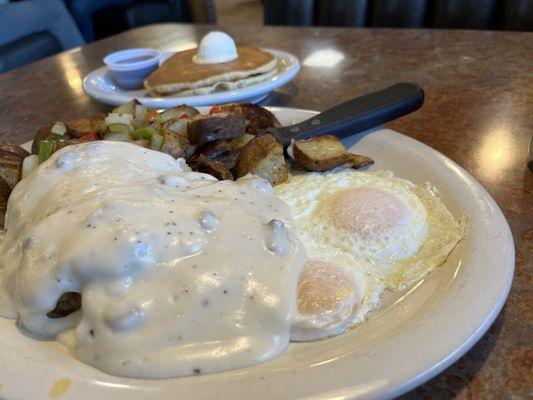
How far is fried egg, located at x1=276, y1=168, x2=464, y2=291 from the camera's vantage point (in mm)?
922

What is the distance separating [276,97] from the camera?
2.08 m

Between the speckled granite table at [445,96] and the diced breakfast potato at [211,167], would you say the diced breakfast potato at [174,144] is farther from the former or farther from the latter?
the speckled granite table at [445,96]

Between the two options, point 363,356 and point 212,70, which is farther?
point 212,70

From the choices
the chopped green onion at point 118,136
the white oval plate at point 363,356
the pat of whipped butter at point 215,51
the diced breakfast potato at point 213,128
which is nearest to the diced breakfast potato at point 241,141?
the diced breakfast potato at point 213,128

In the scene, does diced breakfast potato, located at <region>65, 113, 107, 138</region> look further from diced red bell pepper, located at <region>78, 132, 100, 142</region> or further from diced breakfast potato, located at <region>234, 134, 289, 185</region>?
diced breakfast potato, located at <region>234, 134, 289, 185</region>

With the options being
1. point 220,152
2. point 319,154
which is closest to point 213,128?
point 220,152

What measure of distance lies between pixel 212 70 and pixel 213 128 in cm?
74

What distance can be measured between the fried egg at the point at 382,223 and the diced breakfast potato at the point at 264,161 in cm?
6

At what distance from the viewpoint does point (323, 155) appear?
4.01 feet

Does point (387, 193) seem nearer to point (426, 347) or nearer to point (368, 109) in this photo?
point (368, 109)

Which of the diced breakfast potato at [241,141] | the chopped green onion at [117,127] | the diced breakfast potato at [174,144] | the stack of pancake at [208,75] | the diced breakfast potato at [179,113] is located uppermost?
the chopped green onion at [117,127]

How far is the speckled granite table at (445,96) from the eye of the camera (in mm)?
801

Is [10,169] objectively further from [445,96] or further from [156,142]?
[445,96]

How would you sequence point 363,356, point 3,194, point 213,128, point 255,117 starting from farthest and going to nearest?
point 255,117 → point 213,128 → point 3,194 → point 363,356
